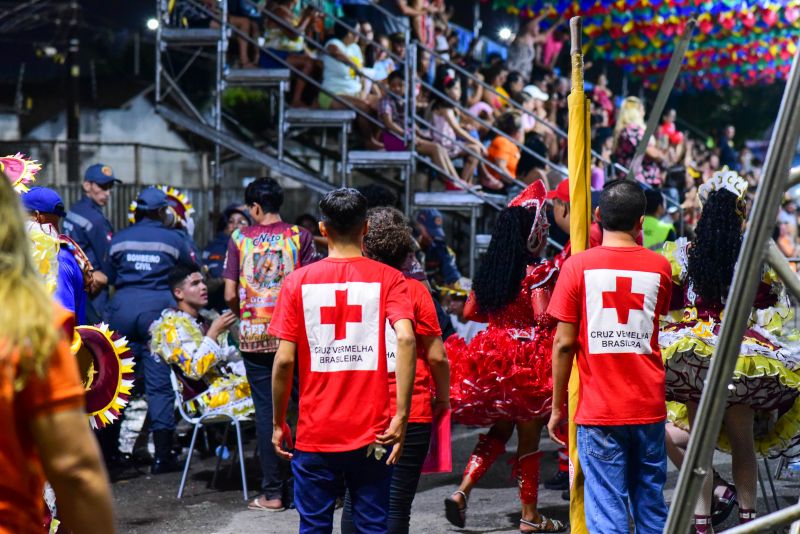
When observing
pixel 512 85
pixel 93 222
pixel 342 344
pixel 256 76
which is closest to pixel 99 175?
pixel 93 222

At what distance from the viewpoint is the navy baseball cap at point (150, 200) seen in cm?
850

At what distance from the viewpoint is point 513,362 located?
6172 mm

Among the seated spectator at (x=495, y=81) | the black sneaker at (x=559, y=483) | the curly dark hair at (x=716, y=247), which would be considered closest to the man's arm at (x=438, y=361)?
the curly dark hair at (x=716, y=247)

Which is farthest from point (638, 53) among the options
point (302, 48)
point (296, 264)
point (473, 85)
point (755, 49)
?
point (296, 264)

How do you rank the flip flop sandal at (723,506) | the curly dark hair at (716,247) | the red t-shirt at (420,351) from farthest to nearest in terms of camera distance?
the flip flop sandal at (723,506), the curly dark hair at (716,247), the red t-shirt at (420,351)

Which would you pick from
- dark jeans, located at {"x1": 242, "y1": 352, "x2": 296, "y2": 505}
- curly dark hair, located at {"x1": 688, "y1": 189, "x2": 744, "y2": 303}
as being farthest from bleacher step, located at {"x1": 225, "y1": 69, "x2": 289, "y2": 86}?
curly dark hair, located at {"x1": 688, "y1": 189, "x2": 744, "y2": 303}

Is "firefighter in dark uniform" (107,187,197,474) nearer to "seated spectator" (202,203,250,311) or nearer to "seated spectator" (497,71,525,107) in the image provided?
"seated spectator" (202,203,250,311)

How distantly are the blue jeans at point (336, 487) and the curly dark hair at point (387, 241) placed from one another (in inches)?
43.1

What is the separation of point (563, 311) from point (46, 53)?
1743 cm

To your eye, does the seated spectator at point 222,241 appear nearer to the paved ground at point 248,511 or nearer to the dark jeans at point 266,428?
the paved ground at point 248,511

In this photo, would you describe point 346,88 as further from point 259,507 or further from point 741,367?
point 741,367

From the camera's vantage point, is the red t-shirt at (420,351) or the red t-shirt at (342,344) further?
the red t-shirt at (420,351)

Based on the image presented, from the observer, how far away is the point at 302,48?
1181cm

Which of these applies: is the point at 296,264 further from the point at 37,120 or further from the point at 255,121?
the point at 37,120
